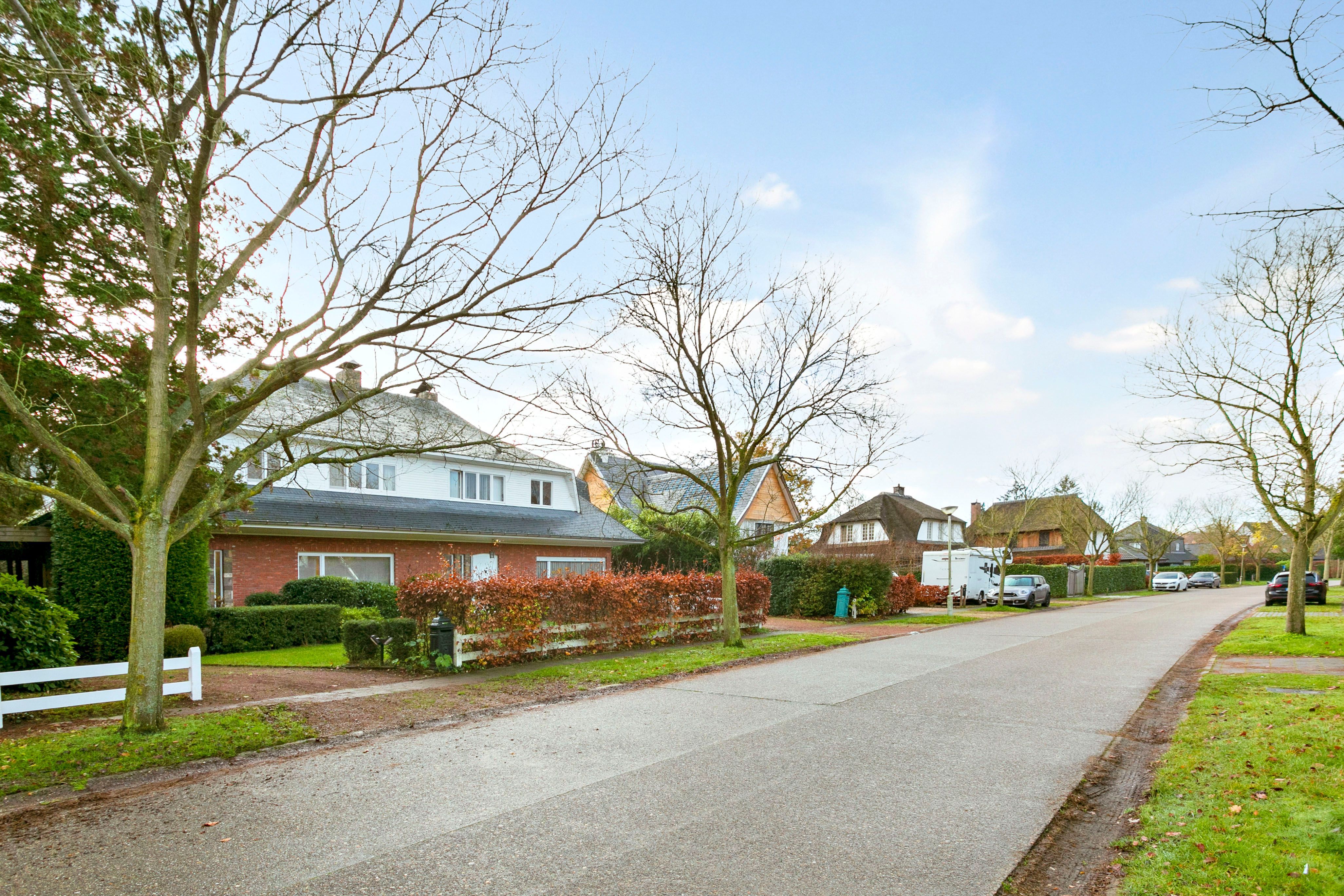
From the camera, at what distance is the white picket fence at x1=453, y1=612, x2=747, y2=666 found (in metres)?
13.8

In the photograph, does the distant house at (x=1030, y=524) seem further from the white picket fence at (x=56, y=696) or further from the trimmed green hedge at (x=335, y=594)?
the white picket fence at (x=56, y=696)

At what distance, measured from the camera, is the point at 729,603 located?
17.7 m

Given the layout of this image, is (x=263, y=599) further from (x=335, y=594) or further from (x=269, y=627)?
(x=269, y=627)

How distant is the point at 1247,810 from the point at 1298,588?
55.8 feet

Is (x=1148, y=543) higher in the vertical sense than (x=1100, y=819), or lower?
lower

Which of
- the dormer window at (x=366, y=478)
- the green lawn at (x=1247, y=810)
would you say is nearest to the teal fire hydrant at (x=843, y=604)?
the dormer window at (x=366, y=478)

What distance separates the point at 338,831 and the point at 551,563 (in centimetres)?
2307

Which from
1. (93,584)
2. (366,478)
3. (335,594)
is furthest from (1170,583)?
(93,584)

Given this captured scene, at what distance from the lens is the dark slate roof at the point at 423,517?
21469 mm

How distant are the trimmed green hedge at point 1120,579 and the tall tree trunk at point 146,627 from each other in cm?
5341

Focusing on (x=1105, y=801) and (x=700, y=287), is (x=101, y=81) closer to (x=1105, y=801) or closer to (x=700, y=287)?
(x=700, y=287)

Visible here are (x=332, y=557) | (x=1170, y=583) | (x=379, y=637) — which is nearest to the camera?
(x=379, y=637)

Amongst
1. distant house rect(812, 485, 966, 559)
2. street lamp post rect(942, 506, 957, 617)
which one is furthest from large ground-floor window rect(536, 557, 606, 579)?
distant house rect(812, 485, 966, 559)

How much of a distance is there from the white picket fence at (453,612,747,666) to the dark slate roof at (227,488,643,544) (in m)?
6.63
